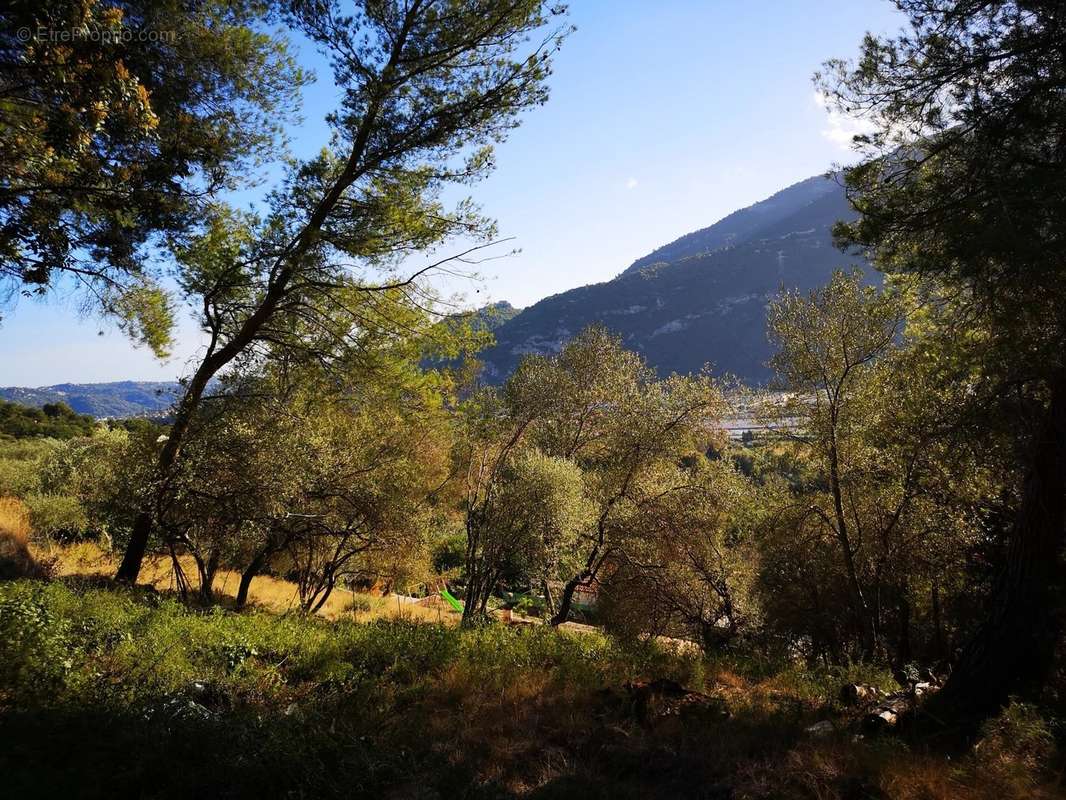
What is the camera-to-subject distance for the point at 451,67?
952cm

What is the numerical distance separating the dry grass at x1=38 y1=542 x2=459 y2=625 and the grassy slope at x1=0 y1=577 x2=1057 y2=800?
540 centimetres

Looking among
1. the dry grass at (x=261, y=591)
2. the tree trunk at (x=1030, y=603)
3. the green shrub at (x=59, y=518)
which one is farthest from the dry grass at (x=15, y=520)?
the tree trunk at (x=1030, y=603)

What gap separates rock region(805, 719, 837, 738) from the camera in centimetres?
546

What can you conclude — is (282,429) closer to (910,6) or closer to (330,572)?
(330,572)

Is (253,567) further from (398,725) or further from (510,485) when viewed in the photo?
(398,725)

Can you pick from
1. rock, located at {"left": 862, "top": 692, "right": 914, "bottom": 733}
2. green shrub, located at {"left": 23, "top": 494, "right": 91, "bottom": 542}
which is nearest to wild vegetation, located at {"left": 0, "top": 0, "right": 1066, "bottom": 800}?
rock, located at {"left": 862, "top": 692, "right": 914, "bottom": 733}

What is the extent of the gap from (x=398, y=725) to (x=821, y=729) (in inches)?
175

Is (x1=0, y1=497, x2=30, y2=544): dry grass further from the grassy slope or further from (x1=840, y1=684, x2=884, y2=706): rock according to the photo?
(x1=840, y1=684, x2=884, y2=706): rock

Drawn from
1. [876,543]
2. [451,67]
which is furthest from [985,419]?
[451,67]

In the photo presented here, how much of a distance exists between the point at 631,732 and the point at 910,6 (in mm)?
9352

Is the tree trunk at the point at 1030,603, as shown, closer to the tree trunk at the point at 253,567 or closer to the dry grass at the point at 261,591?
the dry grass at the point at 261,591

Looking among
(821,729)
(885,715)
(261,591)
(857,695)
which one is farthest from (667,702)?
(261,591)

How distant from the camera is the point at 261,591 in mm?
21547

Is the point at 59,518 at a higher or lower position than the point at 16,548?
lower
